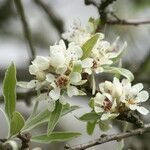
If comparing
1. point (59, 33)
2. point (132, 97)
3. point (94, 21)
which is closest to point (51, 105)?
point (132, 97)

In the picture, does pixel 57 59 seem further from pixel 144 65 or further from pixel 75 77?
pixel 144 65

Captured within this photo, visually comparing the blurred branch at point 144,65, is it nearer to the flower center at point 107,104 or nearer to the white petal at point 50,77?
the flower center at point 107,104

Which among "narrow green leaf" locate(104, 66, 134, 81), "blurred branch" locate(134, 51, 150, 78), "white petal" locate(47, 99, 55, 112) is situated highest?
"narrow green leaf" locate(104, 66, 134, 81)

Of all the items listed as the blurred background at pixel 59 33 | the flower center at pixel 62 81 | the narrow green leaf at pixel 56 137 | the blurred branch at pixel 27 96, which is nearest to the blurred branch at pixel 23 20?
the blurred branch at pixel 27 96

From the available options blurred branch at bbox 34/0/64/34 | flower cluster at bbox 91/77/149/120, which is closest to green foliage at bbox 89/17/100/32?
flower cluster at bbox 91/77/149/120

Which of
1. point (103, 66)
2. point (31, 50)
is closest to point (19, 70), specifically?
point (31, 50)

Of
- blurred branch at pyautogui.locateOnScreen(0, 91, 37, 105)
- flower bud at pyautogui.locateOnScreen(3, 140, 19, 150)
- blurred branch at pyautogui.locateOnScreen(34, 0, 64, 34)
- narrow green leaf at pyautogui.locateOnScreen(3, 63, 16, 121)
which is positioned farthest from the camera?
blurred branch at pyautogui.locateOnScreen(34, 0, 64, 34)

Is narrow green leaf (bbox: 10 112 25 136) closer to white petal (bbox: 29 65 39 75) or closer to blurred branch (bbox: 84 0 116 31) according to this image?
white petal (bbox: 29 65 39 75)
